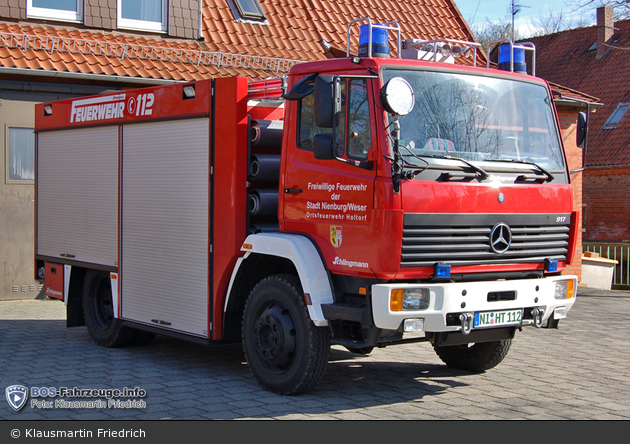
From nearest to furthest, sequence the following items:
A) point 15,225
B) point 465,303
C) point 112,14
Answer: point 465,303 < point 15,225 < point 112,14

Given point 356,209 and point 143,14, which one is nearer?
point 356,209

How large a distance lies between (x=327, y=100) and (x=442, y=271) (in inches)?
60.7

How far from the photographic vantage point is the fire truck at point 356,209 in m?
5.93

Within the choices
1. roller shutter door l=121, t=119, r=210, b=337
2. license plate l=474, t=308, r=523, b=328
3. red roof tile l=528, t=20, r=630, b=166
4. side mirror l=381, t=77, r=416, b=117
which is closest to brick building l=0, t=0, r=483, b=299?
roller shutter door l=121, t=119, r=210, b=337

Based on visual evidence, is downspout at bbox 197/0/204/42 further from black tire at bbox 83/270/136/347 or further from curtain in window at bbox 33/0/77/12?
black tire at bbox 83/270/136/347

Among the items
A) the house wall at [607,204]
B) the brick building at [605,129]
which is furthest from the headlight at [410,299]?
the house wall at [607,204]

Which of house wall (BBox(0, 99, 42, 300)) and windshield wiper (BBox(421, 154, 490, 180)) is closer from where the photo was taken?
windshield wiper (BBox(421, 154, 490, 180))

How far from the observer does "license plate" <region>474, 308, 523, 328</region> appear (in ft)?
20.1

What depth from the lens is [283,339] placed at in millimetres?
6539

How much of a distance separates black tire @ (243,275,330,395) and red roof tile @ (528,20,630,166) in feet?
76.3

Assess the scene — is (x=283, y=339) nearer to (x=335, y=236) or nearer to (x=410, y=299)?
(x=335, y=236)

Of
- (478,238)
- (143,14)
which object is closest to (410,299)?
(478,238)

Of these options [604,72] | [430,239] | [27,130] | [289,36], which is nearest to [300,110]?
[430,239]

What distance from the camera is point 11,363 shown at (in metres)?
7.84
